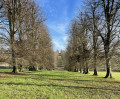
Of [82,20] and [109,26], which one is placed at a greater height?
[82,20]

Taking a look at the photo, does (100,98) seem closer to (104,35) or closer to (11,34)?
(104,35)

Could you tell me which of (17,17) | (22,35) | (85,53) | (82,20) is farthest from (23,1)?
(85,53)

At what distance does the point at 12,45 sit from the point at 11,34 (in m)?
3.64

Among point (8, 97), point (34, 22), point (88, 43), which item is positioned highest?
point (34, 22)

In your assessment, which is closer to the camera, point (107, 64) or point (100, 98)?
point (100, 98)

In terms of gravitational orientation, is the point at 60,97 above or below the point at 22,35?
below

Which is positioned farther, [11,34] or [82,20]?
[82,20]

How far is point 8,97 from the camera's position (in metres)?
4.57

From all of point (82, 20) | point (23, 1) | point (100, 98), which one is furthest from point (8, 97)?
point (82, 20)

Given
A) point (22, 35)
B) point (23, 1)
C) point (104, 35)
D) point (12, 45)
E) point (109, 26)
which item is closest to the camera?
point (12, 45)

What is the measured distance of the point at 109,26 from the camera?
1306 centimetres

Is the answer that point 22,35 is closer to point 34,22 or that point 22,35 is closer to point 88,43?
point 34,22

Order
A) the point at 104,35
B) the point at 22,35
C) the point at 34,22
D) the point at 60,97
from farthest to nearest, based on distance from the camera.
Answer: the point at 34,22 → the point at 22,35 → the point at 104,35 → the point at 60,97

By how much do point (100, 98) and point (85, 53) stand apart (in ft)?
45.9
